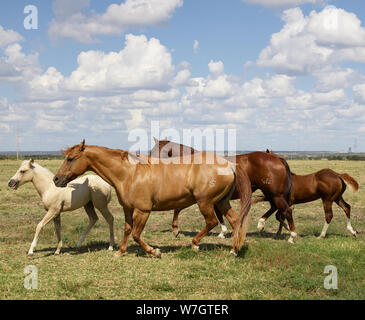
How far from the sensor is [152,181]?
7895mm

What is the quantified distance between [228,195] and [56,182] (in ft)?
11.5

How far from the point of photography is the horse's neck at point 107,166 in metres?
7.93

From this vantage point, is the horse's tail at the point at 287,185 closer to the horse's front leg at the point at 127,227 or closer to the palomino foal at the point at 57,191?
the horse's front leg at the point at 127,227

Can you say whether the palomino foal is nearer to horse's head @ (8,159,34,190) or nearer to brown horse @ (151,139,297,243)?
horse's head @ (8,159,34,190)

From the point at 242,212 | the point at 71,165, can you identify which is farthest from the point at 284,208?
the point at 71,165

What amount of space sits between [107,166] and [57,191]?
1.30 metres

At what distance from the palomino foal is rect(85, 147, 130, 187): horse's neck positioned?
88cm

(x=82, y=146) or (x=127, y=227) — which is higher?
(x=82, y=146)

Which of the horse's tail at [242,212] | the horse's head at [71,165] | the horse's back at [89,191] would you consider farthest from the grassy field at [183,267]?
the horse's head at [71,165]

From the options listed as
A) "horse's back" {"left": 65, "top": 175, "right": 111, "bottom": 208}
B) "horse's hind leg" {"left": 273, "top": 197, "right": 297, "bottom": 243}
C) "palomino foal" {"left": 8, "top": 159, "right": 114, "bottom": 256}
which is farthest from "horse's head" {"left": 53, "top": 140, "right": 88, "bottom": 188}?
"horse's hind leg" {"left": 273, "top": 197, "right": 297, "bottom": 243}

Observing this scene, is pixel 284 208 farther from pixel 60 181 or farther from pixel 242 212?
pixel 60 181
